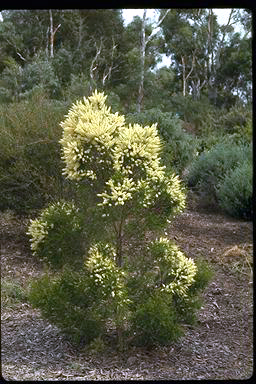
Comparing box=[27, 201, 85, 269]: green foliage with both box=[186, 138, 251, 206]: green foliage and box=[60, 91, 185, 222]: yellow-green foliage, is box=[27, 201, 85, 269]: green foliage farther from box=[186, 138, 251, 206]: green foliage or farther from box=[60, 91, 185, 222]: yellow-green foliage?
box=[186, 138, 251, 206]: green foliage

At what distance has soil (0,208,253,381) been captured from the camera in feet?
10.1

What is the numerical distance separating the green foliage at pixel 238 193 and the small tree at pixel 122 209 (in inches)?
148

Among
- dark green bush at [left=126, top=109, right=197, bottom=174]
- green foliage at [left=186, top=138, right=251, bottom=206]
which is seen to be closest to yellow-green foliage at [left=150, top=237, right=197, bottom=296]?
green foliage at [left=186, top=138, right=251, bottom=206]

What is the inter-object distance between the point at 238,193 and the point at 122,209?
4.08m

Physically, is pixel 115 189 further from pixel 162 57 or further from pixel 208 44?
pixel 208 44

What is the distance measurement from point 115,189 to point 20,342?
46.6 inches

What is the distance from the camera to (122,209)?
10.6ft

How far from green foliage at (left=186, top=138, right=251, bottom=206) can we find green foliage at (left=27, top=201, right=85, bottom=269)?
491 centimetres

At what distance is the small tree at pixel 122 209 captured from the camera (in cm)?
311

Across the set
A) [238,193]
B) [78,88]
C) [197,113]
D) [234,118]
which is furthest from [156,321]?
[234,118]

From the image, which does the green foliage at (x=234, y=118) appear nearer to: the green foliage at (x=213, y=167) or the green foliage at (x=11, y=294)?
the green foliage at (x=213, y=167)

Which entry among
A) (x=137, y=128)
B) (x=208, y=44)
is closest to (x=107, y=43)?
(x=208, y=44)

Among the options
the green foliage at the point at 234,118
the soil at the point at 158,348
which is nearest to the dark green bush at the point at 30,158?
the soil at the point at 158,348

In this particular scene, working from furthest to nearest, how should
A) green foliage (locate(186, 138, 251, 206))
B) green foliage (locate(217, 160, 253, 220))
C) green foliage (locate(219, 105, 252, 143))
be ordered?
green foliage (locate(219, 105, 252, 143)) → green foliage (locate(186, 138, 251, 206)) → green foliage (locate(217, 160, 253, 220))
